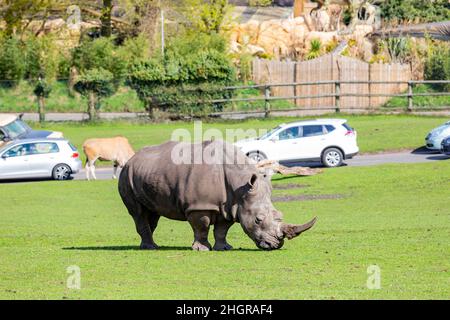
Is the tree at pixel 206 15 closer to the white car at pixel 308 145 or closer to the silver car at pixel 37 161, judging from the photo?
the white car at pixel 308 145

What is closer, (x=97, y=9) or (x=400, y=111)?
(x=400, y=111)

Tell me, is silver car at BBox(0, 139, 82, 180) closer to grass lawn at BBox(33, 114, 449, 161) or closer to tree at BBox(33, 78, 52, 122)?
grass lawn at BBox(33, 114, 449, 161)

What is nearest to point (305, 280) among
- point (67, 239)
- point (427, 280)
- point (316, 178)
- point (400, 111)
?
point (427, 280)

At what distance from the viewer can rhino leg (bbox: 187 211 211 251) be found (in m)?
18.4

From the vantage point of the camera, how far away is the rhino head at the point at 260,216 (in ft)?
58.8

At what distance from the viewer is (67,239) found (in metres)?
23.5

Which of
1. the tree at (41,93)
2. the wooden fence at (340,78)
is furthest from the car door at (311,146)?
the tree at (41,93)

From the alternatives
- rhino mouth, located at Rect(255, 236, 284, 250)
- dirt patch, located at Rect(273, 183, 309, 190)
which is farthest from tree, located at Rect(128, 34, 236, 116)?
rhino mouth, located at Rect(255, 236, 284, 250)

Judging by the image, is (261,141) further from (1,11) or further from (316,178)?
(1,11)

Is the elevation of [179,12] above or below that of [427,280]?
above

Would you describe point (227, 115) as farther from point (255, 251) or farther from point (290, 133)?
point (255, 251)

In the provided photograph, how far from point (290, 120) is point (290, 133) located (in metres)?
12.1

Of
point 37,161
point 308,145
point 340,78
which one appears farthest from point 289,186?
point 340,78
